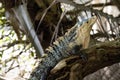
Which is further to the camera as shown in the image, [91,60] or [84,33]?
[84,33]

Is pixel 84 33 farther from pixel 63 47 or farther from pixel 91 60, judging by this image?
pixel 91 60

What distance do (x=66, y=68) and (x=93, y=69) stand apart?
177 millimetres

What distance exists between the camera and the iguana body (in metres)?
1.73

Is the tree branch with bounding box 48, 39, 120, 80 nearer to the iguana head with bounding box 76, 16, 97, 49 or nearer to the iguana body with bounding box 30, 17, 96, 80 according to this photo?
the iguana body with bounding box 30, 17, 96, 80

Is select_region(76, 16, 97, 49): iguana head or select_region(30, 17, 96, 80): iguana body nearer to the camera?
select_region(30, 17, 96, 80): iguana body

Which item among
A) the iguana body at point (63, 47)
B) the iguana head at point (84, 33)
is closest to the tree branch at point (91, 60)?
the iguana body at point (63, 47)

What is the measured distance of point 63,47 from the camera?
1.92 m

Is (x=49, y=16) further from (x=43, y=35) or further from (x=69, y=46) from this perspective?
(x=69, y=46)

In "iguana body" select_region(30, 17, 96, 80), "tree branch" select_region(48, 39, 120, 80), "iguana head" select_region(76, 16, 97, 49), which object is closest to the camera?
"tree branch" select_region(48, 39, 120, 80)

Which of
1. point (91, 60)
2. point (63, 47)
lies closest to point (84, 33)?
point (63, 47)

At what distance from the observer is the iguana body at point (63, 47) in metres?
1.73

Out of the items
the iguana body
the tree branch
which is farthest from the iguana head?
the tree branch

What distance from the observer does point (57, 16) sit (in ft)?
7.84

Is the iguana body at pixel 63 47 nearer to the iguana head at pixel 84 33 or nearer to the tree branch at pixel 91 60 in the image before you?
the iguana head at pixel 84 33
